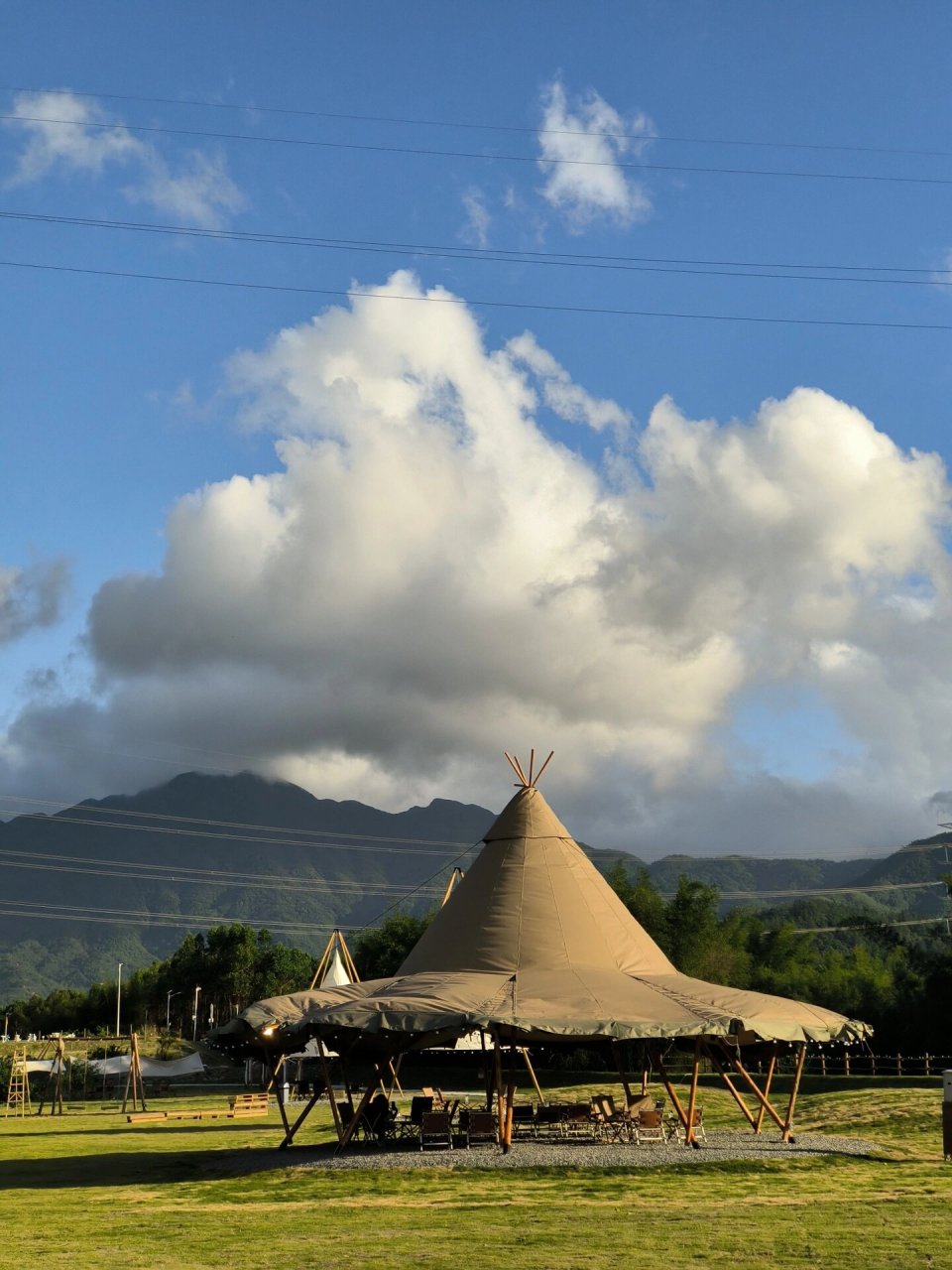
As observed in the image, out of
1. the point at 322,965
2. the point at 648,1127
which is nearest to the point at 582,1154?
the point at 648,1127

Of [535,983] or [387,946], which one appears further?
[387,946]

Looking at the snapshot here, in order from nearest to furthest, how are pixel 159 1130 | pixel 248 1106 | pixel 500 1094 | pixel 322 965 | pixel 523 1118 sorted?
pixel 500 1094 → pixel 523 1118 → pixel 159 1130 → pixel 248 1106 → pixel 322 965

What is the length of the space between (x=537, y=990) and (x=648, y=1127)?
382 centimetres

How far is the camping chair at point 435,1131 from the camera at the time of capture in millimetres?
22141

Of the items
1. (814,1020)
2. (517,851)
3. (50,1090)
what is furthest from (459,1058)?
(814,1020)

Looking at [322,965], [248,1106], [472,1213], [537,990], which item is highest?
[537,990]

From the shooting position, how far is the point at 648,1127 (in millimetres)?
23297

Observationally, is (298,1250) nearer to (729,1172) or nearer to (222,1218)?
(222,1218)

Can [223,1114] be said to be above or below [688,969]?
below

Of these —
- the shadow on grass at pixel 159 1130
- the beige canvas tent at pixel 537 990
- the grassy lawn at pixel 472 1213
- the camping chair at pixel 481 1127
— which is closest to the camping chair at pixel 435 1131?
the camping chair at pixel 481 1127

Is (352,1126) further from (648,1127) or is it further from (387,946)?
(387,946)

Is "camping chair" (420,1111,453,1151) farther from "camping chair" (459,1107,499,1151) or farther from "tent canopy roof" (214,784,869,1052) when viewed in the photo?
"tent canopy roof" (214,784,869,1052)

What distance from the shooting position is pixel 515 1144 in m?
22.9

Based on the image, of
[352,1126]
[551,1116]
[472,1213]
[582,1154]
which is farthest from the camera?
[551,1116]
